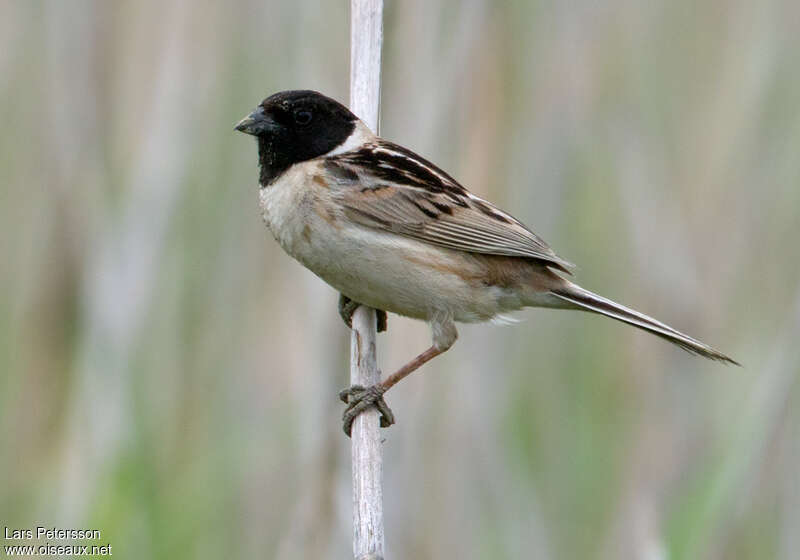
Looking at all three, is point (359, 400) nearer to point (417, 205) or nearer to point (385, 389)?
point (385, 389)

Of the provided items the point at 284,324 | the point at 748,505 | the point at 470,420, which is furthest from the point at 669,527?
the point at 284,324

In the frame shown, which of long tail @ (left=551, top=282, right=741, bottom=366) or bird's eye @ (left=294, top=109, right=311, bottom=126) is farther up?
bird's eye @ (left=294, top=109, right=311, bottom=126)

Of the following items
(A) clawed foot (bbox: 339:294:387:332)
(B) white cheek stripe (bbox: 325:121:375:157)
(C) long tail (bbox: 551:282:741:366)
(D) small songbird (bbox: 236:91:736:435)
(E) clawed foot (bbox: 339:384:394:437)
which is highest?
(B) white cheek stripe (bbox: 325:121:375:157)

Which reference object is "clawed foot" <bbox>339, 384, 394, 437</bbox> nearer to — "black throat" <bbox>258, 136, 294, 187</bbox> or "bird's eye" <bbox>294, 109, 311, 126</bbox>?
"black throat" <bbox>258, 136, 294, 187</bbox>

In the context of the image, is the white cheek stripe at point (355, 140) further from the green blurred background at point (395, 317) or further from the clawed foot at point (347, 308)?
the clawed foot at point (347, 308)

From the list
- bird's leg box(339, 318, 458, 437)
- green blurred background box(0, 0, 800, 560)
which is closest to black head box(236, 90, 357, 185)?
green blurred background box(0, 0, 800, 560)

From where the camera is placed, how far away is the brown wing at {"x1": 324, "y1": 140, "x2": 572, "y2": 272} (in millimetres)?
3350

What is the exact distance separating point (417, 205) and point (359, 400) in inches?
26.3

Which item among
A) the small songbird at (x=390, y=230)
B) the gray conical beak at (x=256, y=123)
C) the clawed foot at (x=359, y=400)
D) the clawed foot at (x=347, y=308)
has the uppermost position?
the gray conical beak at (x=256, y=123)

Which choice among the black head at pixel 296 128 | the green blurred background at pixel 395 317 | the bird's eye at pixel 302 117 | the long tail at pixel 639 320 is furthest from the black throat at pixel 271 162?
the long tail at pixel 639 320

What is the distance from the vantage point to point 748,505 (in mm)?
3525

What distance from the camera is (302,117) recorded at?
348cm

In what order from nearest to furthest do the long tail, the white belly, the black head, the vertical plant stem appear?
1. the vertical plant stem
2. the long tail
3. the white belly
4. the black head

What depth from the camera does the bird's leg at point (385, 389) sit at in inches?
124
